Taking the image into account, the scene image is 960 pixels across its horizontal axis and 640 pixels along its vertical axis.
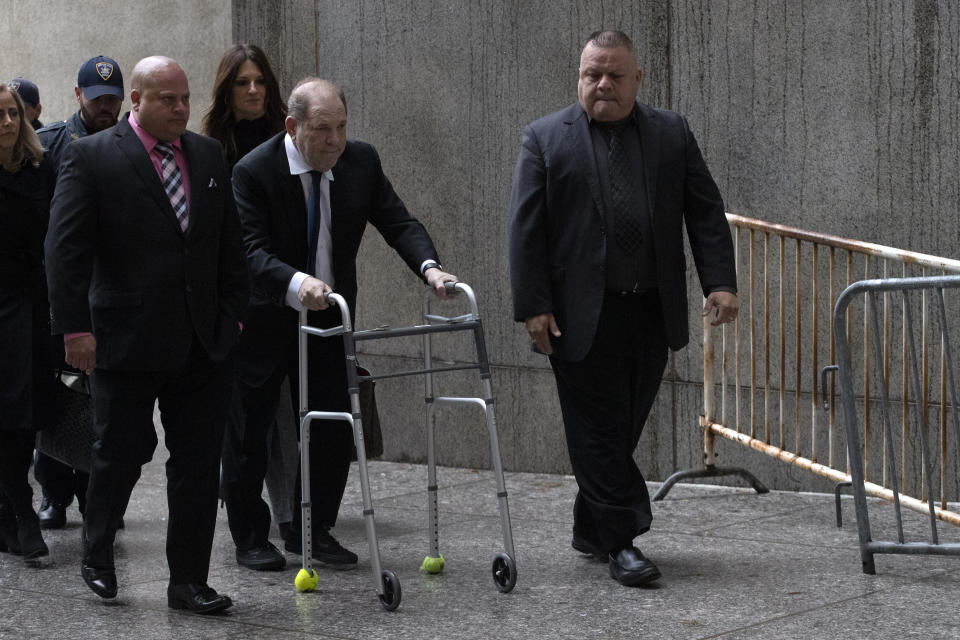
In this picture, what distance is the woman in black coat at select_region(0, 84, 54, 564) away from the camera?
633cm

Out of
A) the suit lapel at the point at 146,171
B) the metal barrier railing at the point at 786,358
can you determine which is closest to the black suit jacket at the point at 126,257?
the suit lapel at the point at 146,171

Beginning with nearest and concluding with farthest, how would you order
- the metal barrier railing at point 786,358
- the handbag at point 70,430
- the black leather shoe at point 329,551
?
the black leather shoe at point 329,551 → the handbag at point 70,430 → the metal barrier railing at point 786,358

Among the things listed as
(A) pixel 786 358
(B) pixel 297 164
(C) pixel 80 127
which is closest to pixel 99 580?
(B) pixel 297 164

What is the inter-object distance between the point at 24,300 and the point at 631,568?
289 centimetres

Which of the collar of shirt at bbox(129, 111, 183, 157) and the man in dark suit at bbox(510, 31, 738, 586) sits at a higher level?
the collar of shirt at bbox(129, 111, 183, 157)

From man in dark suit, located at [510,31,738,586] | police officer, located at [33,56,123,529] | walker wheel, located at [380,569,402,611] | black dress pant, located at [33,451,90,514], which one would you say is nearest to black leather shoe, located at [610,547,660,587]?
man in dark suit, located at [510,31,738,586]

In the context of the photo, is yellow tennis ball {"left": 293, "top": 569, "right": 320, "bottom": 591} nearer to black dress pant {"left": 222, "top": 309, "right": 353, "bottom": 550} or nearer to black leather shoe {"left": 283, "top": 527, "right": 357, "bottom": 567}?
black leather shoe {"left": 283, "top": 527, "right": 357, "bottom": 567}

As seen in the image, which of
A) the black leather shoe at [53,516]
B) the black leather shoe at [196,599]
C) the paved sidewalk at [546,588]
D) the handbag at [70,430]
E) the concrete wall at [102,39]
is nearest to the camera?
the paved sidewalk at [546,588]

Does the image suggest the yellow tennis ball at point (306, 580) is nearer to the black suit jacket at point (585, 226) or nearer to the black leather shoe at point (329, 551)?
the black leather shoe at point (329, 551)

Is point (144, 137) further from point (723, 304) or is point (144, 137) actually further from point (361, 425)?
point (723, 304)

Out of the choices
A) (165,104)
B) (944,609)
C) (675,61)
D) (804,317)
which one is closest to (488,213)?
(675,61)

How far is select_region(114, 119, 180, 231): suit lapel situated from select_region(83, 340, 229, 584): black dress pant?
19.6 inches

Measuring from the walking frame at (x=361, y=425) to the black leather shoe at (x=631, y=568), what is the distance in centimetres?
42

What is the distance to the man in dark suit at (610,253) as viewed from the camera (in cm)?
560
